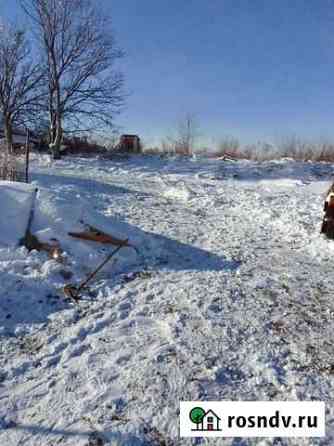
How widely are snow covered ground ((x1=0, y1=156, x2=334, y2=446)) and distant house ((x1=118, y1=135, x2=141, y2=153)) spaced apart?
17.3 m

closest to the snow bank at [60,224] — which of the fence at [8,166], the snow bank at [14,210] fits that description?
the snow bank at [14,210]

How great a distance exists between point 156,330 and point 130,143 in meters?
21.1

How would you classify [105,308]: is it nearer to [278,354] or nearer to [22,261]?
[22,261]

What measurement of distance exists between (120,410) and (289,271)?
10.0 feet

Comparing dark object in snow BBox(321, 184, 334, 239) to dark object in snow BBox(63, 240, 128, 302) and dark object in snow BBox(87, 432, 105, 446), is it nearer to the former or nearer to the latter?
dark object in snow BBox(63, 240, 128, 302)

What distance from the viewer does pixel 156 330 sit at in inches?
123

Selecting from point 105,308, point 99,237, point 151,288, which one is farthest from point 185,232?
point 105,308

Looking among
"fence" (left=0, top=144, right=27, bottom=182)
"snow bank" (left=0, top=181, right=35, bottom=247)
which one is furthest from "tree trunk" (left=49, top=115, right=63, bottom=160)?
"snow bank" (left=0, top=181, right=35, bottom=247)

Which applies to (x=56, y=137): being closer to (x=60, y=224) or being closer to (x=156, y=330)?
(x=60, y=224)

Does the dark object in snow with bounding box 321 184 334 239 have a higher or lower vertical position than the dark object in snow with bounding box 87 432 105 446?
higher

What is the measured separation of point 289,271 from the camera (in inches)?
179

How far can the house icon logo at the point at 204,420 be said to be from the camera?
2180 mm

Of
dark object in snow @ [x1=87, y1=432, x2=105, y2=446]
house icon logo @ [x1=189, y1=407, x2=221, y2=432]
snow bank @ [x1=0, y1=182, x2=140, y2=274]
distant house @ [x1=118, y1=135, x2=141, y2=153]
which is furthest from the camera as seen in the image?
distant house @ [x1=118, y1=135, x2=141, y2=153]

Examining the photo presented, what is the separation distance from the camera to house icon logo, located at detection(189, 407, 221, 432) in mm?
2180
